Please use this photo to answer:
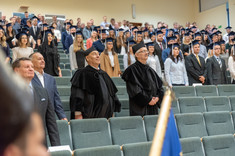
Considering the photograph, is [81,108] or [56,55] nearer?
[81,108]

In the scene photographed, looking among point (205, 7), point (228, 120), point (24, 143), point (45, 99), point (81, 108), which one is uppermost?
point (205, 7)

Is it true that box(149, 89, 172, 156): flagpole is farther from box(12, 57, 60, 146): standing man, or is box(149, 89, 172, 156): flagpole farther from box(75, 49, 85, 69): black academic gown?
box(75, 49, 85, 69): black academic gown

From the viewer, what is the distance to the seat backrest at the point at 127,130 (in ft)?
13.0

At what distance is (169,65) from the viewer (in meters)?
6.60

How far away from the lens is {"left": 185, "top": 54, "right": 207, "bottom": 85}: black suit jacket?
7113mm

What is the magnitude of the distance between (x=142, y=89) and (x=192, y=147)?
4.52 ft

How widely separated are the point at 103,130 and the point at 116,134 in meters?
0.20

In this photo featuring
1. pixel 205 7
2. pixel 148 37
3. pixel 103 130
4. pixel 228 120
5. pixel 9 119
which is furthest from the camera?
pixel 205 7

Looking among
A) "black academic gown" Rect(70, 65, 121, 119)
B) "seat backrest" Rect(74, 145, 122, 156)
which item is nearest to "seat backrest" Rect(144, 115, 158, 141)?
"black academic gown" Rect(70, 65, 121, 119)

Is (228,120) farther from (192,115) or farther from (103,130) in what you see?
(103,130)

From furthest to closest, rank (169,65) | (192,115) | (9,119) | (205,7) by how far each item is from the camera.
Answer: (205,7)
(169,65)
(192,115)
(9,119)

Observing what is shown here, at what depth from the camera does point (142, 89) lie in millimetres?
4672

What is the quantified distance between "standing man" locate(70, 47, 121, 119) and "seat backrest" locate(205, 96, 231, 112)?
6.46 ft

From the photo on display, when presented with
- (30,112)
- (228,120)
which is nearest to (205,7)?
(228,120)
